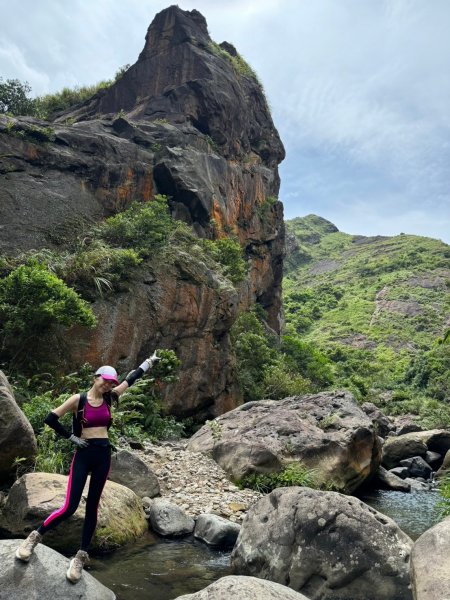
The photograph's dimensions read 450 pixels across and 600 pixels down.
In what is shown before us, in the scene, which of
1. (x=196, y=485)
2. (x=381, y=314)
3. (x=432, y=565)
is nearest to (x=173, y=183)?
(x=196, y=485)

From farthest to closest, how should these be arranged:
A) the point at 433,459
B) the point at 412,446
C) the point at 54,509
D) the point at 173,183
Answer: the point at 173,183 < the point at 412,446 < the point at 433,459 < the point at 54,509

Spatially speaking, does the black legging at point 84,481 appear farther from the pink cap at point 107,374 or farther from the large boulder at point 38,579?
the pink cap at point 107,374

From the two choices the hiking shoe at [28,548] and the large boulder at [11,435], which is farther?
the large boulder at [11,435]

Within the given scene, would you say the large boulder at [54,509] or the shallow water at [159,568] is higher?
the large boulder at [54,509]

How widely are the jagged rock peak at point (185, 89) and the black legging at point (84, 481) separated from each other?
3572cm

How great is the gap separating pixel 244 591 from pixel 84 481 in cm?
221

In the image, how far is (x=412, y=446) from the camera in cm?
2416

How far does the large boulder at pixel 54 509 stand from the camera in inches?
299

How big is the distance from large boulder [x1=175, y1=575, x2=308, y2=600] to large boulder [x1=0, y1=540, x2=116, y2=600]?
4.24 ft

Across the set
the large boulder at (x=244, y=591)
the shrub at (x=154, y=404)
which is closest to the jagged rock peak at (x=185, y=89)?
the shrub at (x=154, y=404)

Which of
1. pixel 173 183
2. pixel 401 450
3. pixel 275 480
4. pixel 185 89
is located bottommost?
pixel 401 450

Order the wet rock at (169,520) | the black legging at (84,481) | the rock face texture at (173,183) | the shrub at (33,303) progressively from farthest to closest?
the rock face texture at (173,183)
the shrub at (33,303)
the wet rock at (169,520)
the black legging at (84,481)

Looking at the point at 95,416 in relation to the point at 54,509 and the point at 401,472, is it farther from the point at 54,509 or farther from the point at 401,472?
the point at 401,472

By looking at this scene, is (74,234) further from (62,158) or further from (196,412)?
(196,412)
